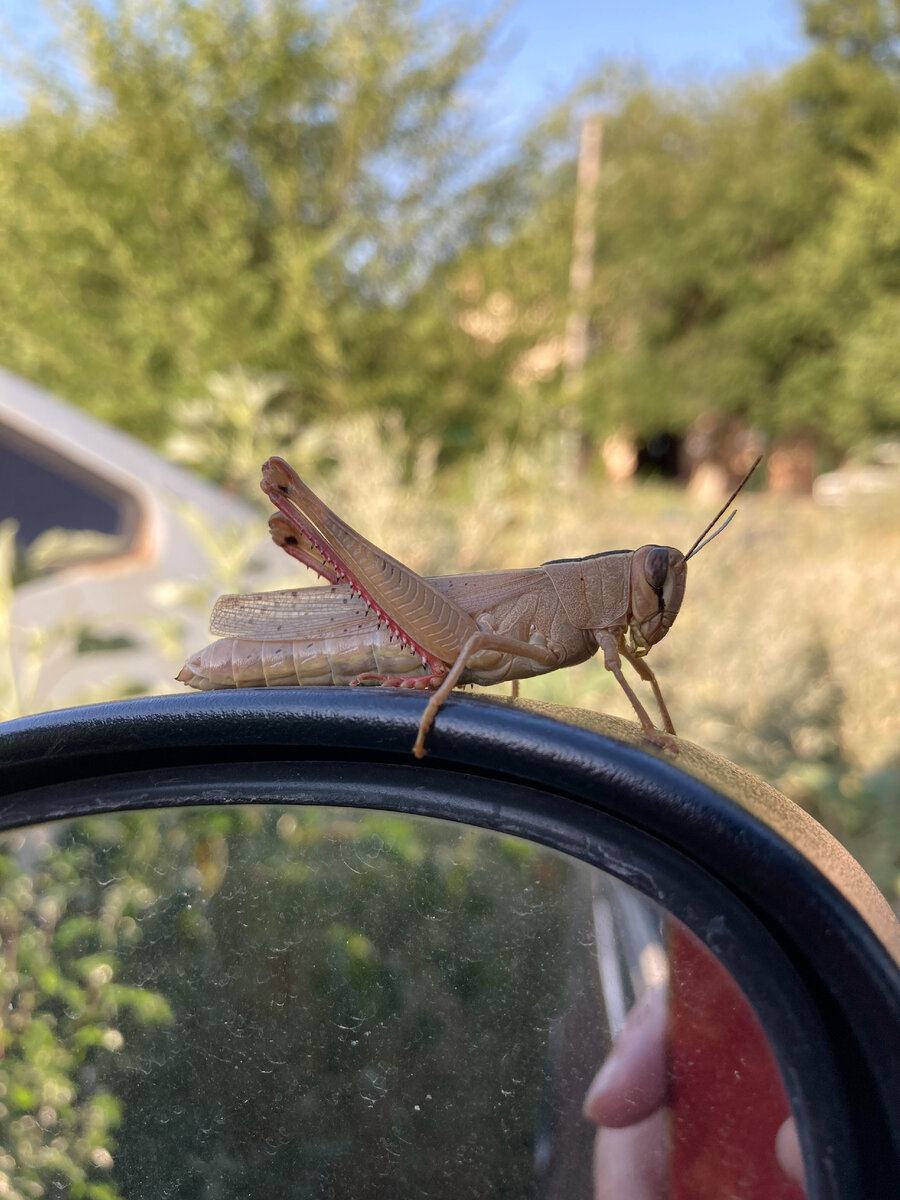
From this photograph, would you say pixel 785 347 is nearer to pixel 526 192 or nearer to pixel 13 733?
pixel 526 192

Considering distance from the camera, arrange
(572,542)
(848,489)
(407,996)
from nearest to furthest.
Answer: (407,996), (572,542), (848,489)

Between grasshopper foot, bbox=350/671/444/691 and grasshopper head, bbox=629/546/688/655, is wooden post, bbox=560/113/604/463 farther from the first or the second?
grasshopper foot, bbox=350/671/444/691

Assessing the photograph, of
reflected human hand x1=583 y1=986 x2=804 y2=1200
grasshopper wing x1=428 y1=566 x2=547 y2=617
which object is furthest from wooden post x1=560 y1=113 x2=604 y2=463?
reflected human hand x1=583 y1=986 x2=804 y2=1200

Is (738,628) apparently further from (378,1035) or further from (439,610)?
(378,1035)

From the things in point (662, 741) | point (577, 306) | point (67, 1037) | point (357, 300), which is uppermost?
point (577, 306)

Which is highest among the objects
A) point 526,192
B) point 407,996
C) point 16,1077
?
point 526,192

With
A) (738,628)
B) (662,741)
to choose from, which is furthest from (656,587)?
(738,628)

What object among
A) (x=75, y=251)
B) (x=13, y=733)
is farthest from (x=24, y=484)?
(x=75, y=251)
